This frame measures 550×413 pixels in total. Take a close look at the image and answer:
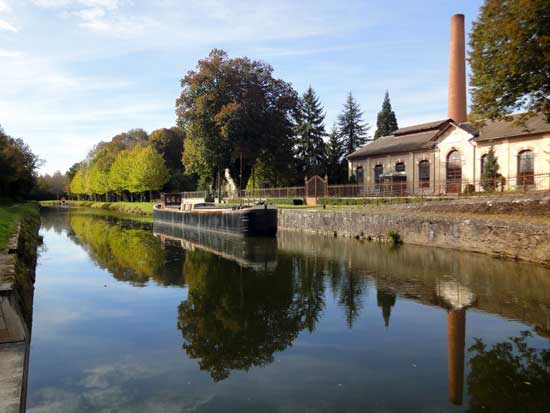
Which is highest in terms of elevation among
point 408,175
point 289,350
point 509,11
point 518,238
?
point 509,11

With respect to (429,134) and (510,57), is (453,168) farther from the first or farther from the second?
(510,57)

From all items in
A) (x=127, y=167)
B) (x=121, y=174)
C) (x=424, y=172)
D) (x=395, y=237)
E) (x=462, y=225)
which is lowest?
(x=395, y=237)

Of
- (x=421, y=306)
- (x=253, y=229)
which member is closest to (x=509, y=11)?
(x=421, y=306)

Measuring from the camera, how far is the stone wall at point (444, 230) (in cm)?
1555

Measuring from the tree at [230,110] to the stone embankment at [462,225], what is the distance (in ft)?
48.6

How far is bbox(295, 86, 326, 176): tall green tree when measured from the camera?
51.4 m

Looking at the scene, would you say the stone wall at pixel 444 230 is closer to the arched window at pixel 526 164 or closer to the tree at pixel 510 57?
the tree at pixel 510 57

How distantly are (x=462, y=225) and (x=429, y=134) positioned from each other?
21045mm

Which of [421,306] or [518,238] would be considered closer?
[421,306]

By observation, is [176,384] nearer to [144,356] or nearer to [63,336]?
[144,356]

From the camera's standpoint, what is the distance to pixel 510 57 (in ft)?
51.5

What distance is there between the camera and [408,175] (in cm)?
3691

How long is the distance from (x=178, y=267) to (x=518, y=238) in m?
12.4

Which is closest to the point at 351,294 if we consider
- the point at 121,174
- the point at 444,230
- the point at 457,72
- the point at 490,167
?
the point at 444,230
